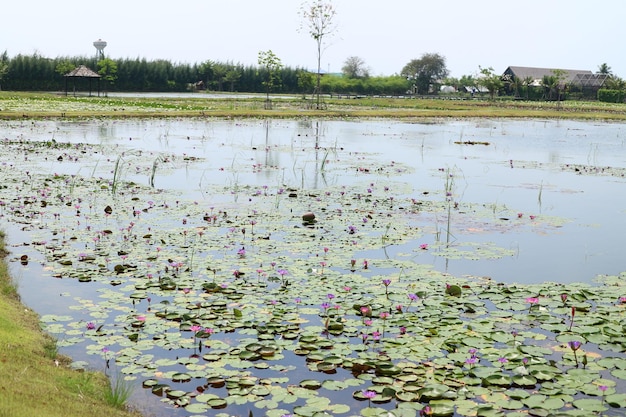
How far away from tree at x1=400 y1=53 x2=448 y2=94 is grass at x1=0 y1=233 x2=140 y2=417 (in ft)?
341

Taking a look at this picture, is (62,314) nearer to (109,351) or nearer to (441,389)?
(109,351)

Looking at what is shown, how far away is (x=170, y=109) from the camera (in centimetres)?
4081

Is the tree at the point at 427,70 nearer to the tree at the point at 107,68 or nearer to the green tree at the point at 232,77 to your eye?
the green tree at the point at 232,77

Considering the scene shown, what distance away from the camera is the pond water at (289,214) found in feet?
25.7

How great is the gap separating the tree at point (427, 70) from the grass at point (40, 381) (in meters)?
104

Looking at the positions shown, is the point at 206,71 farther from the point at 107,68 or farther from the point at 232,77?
the point at 107,68

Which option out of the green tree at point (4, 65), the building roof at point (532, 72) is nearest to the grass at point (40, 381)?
the green tree at point (4, 65)

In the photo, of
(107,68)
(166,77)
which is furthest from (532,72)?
(107,68)

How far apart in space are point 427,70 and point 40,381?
110 m

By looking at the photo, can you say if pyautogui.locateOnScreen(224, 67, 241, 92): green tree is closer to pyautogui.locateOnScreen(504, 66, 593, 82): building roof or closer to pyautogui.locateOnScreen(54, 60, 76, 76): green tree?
pyautogui.locateOnScreen(54, 60, 76, 76): green tree

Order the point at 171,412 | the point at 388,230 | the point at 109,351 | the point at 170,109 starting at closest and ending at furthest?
the point at 171,412
the point at 109,351
the point at 388,230
the point at 170,109

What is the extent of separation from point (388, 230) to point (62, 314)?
5114mm

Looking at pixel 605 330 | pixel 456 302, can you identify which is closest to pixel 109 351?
pixel 456 302

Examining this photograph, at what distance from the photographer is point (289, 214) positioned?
1145cm
